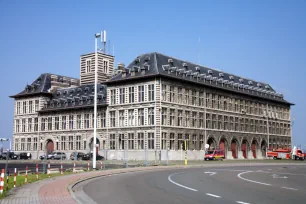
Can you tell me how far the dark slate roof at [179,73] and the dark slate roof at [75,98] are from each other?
690cm

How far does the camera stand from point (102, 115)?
73375mm

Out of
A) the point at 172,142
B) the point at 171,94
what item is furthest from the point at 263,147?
the point at 171,94

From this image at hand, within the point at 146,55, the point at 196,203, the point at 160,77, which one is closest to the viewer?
the point at 196,203

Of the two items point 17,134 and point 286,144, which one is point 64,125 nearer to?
point 17,134

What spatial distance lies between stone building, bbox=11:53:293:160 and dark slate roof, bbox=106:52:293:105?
0.59 ft

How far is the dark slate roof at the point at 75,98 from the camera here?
77.1 meters

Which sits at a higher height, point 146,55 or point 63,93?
point 146,55

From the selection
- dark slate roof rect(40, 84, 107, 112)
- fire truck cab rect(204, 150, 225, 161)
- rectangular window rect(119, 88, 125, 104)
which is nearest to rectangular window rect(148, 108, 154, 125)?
rectangular window rect(119, 88, 125, 104)

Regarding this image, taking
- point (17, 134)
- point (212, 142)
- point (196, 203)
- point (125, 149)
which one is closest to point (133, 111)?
point (125, 149)

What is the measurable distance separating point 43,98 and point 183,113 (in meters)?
33.3

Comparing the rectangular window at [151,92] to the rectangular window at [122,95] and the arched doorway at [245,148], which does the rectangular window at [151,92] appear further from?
the arched doorway at [245,148]

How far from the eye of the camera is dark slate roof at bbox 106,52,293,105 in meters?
67.7

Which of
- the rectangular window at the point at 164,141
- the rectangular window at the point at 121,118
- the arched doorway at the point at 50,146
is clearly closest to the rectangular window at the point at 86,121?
Result: the rectangular window at the point at 121,118

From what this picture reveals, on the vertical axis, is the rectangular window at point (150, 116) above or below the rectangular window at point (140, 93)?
below
